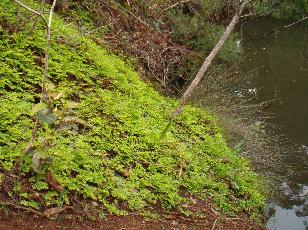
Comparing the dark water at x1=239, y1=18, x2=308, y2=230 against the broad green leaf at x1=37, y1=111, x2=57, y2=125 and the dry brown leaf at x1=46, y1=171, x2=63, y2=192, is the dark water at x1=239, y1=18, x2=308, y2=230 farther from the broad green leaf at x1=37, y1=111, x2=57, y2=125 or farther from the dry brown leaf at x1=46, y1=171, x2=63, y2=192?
the broad green leaf at x1=37, y1=111, x2=57, y2=125

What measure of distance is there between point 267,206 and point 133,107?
254 centimetres

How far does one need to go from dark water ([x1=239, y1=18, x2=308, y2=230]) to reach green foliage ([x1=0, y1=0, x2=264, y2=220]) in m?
0.98

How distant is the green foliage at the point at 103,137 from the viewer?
4.39 metres

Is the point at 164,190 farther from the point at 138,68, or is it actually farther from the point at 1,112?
the point at 138,68

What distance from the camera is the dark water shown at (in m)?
7.10

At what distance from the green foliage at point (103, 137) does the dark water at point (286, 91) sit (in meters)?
0.98

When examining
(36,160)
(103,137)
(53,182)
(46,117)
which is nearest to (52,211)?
(53,182)

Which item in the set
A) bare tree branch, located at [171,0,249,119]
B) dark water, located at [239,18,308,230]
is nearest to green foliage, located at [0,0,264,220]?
bare tree branch, located at [171,0,249,119]

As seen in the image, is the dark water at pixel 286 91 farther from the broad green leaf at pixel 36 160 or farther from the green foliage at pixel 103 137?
the broad green leaf at pixel 36 160

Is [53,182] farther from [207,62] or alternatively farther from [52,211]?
[207,62]

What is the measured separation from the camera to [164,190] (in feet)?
16.9

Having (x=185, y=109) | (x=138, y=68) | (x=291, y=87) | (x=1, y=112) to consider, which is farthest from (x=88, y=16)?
Answer: (x=291, y=87)

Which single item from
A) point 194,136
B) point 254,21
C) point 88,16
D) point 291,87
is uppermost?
point 254,21

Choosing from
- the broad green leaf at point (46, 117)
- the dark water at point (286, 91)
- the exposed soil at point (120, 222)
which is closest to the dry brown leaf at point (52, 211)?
the exposed soil at point (120, 222)
